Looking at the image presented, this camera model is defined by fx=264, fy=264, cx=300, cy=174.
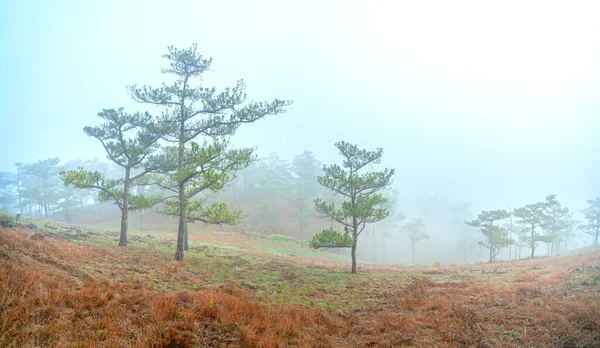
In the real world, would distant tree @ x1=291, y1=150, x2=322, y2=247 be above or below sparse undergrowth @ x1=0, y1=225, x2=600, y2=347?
above

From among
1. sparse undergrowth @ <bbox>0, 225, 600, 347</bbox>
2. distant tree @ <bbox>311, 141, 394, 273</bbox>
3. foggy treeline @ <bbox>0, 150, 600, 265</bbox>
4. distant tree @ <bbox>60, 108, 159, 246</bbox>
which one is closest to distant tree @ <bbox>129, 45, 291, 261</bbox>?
distant tree @ <bbox>60, 108, 159, 246</bbox>

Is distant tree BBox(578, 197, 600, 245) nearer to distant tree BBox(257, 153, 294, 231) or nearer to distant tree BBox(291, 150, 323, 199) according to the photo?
distant tree BBox(291, 150, 323, 199)

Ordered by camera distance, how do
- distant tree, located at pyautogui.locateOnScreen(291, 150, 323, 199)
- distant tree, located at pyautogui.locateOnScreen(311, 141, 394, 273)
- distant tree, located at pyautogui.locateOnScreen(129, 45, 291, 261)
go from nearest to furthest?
distant tree, located at pyautogui.locateOnScreen(129, 45, 291, 261)
distant tree, located at pyautogui.locateOnScreen(311, 141, 394, 273)
distant tree, located at pyautogui.locateOnScreen(291, 150, 323, 199)

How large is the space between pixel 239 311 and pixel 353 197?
45.7 feet

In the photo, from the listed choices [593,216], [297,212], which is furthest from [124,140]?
[593,216]

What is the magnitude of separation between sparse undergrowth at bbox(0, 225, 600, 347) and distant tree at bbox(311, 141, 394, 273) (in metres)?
5.16

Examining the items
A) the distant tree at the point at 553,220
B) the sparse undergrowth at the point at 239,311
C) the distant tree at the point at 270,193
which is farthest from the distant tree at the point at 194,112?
the distant tree at the point at 553,220

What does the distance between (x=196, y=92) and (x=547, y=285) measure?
22865 millimetres

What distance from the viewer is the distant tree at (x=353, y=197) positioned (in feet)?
60.6

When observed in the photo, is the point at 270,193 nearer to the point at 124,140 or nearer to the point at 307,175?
the point at 307,175

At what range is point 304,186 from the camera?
7556 centimetres

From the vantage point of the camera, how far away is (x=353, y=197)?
66.6ft

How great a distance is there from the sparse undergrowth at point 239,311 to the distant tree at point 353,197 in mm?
5160

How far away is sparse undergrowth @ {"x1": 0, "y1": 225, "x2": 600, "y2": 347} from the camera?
5461 millimetres
